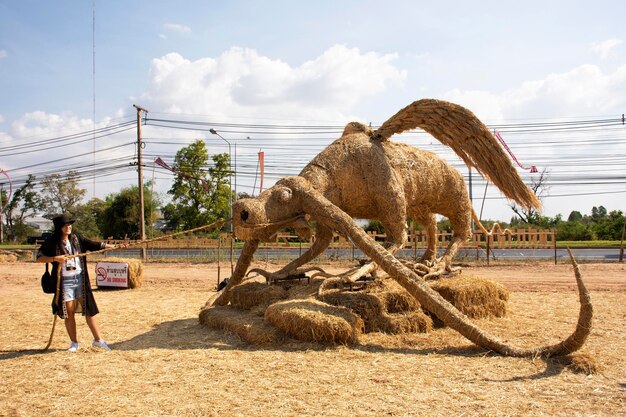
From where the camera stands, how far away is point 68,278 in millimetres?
5336

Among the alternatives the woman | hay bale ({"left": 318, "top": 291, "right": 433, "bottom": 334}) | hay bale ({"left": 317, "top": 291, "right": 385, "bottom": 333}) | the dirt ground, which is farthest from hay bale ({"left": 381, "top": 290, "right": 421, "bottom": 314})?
the woman

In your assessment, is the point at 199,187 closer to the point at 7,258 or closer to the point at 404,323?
the point at 7,258

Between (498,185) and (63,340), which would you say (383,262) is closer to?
(498,185)

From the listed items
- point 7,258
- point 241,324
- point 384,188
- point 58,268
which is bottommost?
point 7,258

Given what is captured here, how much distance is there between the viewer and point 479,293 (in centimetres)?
643

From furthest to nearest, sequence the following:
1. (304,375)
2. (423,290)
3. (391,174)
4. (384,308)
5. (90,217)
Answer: (90,217), (391,174), (384,308), (423,290), (304,375)

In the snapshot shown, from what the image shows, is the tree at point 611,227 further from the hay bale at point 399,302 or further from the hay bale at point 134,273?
the hay bale at point 399,302

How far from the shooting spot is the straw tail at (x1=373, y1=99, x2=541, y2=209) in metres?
6.61

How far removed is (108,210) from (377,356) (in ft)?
135

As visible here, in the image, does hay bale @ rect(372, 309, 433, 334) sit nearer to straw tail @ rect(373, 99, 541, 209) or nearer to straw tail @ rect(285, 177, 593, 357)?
straw tail @ rect(285, 177, 593, 357)

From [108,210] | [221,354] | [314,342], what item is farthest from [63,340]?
[108,210]

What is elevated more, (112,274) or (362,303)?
(362,303)

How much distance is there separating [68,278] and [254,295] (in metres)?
2.29

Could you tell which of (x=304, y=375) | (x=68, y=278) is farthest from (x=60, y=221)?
(x=304, y=375)
